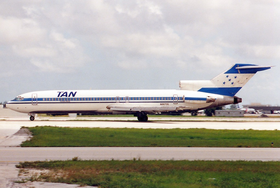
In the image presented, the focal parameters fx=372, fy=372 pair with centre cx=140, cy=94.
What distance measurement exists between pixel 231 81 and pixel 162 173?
3850 centimetres

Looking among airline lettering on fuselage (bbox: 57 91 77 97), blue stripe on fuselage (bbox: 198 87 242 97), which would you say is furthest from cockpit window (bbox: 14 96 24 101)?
blue stripe on fuselage (bbox: 198 87 242 97)

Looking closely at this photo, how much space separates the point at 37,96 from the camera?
4878 cm

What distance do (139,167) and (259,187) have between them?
411 centimetres

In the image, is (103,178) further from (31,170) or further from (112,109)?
(112,109)

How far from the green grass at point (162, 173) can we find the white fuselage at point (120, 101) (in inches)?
1318

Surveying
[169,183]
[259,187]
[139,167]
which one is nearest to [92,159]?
[139,167]

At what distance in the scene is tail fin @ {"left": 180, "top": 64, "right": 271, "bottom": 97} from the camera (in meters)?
47.8

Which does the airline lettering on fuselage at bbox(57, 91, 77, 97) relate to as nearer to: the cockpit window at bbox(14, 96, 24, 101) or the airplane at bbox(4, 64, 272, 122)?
the airplane at bbox(4, 64, 272, 122)

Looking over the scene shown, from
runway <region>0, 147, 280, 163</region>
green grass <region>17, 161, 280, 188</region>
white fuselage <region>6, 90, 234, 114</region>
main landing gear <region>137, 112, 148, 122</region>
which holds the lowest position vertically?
green grass <region>17, 161, 280, 188</region>

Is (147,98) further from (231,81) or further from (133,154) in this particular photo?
(133,154)

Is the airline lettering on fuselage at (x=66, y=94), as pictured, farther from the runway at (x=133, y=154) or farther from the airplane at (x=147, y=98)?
the runway at (x=133, y=154)

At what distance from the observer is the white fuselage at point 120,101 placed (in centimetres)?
4719

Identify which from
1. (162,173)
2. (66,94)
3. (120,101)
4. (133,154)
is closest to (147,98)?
(120,101)

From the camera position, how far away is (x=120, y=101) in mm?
47531
